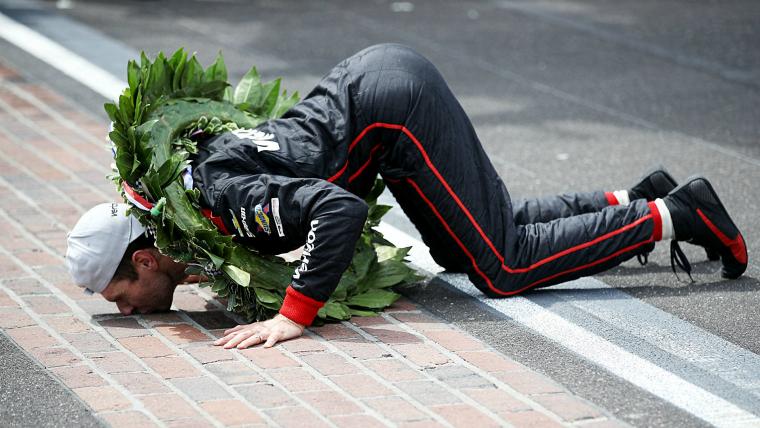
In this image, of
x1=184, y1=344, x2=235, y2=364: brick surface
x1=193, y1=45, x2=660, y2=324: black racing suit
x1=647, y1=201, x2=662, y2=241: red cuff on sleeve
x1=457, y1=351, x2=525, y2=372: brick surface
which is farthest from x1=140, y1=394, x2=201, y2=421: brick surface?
x1=647, y1=201, x2=662, y2=241: red cuff on sleeve

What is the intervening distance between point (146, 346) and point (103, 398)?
52 cm

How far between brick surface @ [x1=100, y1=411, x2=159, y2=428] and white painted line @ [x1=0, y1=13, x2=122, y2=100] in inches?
190

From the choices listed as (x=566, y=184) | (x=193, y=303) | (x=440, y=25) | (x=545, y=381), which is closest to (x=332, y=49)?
(x=440, y=25)

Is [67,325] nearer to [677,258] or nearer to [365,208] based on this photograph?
[365,208]

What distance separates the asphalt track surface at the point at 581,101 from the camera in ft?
15.1

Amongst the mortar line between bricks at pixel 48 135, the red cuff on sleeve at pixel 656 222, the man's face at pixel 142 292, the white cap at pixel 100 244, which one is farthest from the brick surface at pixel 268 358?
the mortar line between bricks at pixel 48 135

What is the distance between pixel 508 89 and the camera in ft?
29.3

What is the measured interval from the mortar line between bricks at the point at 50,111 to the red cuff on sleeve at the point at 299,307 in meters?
3.03

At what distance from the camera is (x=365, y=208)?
451cm

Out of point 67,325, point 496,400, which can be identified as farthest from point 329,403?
point 67,325

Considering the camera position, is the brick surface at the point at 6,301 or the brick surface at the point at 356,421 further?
the brick surface at the point at 6,301

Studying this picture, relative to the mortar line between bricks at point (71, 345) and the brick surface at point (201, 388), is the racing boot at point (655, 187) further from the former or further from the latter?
the mortar line between bricks at point (71, 345)

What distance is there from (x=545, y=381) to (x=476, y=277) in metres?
0.93

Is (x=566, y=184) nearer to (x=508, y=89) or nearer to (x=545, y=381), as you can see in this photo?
(x=508, y=89)
